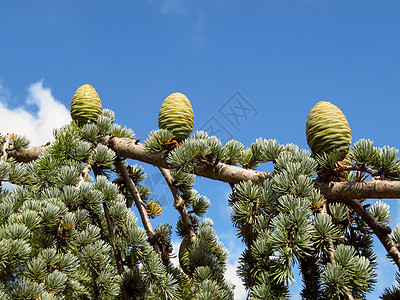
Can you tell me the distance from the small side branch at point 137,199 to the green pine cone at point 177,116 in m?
0.59

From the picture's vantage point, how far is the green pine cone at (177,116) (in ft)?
8.88

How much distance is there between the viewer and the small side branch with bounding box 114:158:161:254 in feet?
9.14

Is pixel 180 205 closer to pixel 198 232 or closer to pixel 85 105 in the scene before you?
pixel 198 232

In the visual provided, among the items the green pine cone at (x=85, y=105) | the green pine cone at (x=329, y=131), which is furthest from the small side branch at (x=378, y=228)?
the green pine cone at (x=85, y=105)

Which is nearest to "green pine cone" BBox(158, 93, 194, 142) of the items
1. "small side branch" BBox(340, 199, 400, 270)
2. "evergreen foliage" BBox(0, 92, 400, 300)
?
"evergreen foliage" BBox(0, 92, 400, 300)

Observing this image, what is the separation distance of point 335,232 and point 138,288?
3.94 feet

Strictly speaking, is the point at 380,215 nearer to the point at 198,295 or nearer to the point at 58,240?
the point at 198,295

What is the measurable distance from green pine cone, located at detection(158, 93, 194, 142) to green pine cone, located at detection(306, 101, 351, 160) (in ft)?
2.73

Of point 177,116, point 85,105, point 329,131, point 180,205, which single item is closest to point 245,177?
point 329,131

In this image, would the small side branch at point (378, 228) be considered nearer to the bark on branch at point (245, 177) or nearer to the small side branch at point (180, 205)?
the bark on branch at point (245, 177)

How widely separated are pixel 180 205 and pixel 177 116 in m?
0.70

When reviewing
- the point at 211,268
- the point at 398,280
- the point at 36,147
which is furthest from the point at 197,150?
the point at 36,147

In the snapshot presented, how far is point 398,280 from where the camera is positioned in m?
1.93

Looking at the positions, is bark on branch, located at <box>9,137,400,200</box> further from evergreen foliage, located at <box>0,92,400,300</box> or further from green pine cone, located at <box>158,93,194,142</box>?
green pine cone, located at <box>158,93,194,142</box>
